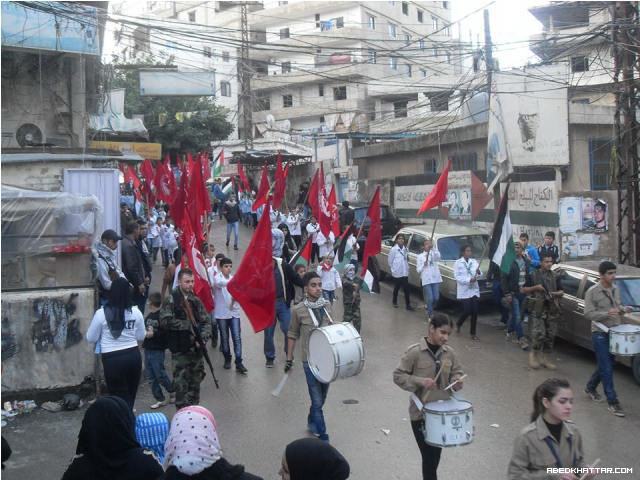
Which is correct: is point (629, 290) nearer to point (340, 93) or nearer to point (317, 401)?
point (317, 401)

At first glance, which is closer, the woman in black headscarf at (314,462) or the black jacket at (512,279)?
the woman in black headscarf at (314,462)

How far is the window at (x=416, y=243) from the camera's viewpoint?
16.0m

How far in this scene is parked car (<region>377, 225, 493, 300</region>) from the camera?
46.5 ft

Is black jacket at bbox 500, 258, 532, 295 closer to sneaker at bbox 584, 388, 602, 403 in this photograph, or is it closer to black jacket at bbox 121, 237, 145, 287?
sneaker at bbox 584, 388, 602, 403

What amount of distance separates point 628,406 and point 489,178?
11485 mm

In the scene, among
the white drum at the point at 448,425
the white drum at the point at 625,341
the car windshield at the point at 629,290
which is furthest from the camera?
the car windshield at the point at 629,290

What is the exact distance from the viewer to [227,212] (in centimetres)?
2300

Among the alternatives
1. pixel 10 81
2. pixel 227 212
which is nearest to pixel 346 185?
pixel 227 212

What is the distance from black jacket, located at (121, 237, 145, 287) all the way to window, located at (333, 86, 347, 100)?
40.1m

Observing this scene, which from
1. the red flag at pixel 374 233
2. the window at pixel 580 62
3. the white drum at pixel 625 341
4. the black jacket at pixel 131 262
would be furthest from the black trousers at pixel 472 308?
the window at pixel 580 62

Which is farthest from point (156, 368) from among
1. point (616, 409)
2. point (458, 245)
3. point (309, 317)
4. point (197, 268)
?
point (458, 245)

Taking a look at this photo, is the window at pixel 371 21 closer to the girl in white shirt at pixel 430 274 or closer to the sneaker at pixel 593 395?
the girl in white shirt at pixel 430 274

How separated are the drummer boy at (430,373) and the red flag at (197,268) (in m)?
4.43

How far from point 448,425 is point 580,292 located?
6.48 metres
